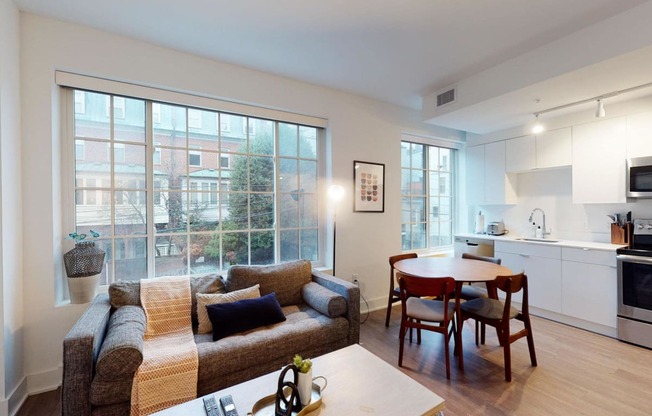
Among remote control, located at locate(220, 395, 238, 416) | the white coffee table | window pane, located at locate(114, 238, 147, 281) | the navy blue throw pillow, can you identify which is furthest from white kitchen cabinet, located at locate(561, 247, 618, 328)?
window pane, located at locate(114, 238, 147, 281)

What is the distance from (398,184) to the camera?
13.4ft

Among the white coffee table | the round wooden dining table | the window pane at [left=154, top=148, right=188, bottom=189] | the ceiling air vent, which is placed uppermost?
the ceiling air vent

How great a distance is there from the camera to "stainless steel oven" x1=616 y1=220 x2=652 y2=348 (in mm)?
2688

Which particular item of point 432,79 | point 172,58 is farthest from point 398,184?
point 172,58

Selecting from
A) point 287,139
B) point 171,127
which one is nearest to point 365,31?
point 287,139

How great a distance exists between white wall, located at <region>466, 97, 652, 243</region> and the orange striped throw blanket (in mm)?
4488

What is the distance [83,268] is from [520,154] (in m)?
5.09

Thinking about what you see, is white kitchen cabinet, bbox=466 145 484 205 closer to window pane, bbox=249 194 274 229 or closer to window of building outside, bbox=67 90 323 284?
window of building outside, bbox=67 90 323 284

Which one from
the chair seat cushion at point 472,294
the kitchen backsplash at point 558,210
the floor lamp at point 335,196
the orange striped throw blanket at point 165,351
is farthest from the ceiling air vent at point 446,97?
the orange striped throw blanket at point 165,351

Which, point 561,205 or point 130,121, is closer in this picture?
point 130,121

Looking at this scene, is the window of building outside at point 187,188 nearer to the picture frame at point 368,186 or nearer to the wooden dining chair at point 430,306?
the picture frame at point 368,186

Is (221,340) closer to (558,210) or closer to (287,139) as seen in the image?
(287,139)

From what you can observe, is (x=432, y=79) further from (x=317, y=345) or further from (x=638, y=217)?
(x=317, y=345)

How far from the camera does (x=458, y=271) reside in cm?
257
